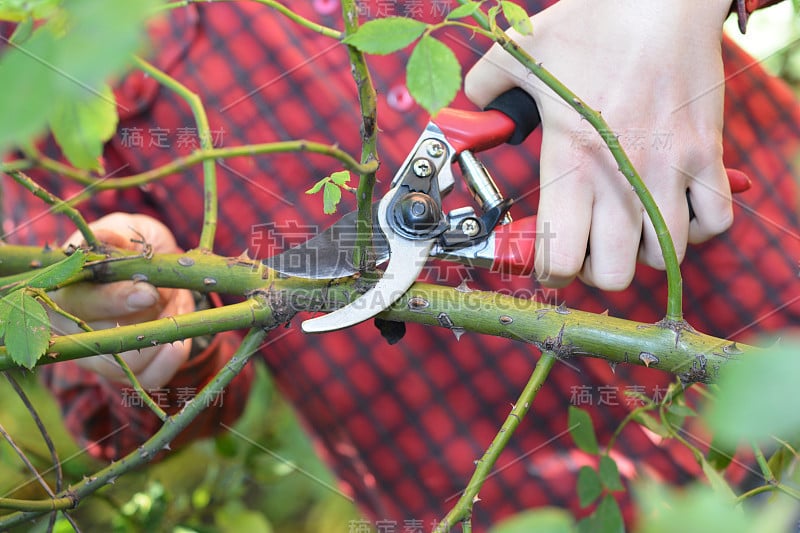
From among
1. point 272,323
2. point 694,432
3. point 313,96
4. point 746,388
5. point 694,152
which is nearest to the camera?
point 746,388

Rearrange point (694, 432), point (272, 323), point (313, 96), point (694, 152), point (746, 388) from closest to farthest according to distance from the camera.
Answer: point (746, 388) < point (272, 323) < point (694, 152) < point (694, 432) < point (313, 96)

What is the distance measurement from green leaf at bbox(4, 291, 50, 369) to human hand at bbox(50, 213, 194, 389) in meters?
0.15

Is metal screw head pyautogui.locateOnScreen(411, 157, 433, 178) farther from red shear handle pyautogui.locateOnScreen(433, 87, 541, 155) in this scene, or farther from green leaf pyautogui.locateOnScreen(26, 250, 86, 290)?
green leaf pyautogui.locateOnScreen(26, 250, 86, 290)

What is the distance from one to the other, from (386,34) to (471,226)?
0.85 feet

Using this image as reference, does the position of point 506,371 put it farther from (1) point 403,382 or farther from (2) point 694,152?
(2) point 694,152

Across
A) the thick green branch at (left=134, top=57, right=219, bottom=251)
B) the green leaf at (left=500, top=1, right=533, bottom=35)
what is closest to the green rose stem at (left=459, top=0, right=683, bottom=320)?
the green leaf at (left=500, top=1, right=533, bottom=35)

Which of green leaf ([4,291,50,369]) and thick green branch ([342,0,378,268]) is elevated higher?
thick green branch ([342,0,378,268])

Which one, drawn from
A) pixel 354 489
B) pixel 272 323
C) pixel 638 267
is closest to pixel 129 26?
pixel 272 323

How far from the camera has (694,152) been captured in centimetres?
56

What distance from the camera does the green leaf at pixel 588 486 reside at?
1.84 ft

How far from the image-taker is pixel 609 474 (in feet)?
1.80

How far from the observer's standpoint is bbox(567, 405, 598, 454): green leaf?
568 millimetres

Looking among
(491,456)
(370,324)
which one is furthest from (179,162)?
(370,324)

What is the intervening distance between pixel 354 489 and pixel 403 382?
0.54 feet
